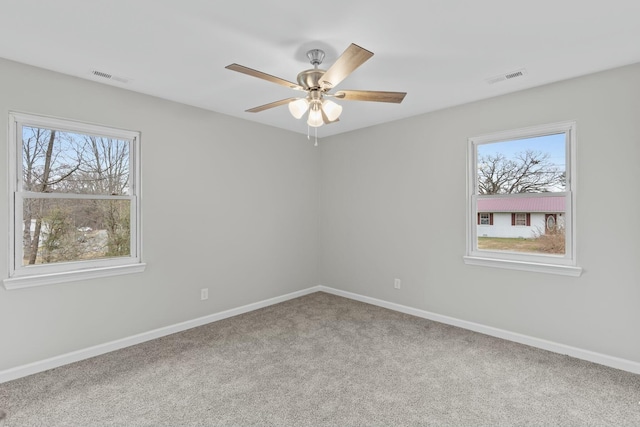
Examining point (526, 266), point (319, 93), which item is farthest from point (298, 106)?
point (526, 266)

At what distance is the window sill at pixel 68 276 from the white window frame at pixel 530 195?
11.2ft

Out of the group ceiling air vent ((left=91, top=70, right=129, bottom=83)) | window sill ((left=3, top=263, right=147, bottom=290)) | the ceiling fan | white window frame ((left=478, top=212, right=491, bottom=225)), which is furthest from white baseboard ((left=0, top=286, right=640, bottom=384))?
the ceiling fan

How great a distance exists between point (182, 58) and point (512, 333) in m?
3.80

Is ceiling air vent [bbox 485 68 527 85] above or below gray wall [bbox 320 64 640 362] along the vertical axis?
above

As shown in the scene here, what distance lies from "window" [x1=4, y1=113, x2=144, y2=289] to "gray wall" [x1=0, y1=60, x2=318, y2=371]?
80 mm

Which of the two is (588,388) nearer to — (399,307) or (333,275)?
(399,307)

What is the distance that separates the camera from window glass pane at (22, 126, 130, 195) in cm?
262

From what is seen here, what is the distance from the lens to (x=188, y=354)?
285 cm

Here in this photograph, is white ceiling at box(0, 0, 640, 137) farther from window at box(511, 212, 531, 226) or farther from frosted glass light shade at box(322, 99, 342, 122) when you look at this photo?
window at box(511, 212, 531, 226)

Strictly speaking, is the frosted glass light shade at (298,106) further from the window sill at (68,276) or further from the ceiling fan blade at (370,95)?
the window sill at (68,276)

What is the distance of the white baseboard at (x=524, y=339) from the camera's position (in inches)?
102

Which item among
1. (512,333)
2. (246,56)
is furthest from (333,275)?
(246,56)

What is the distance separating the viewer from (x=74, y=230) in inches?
112

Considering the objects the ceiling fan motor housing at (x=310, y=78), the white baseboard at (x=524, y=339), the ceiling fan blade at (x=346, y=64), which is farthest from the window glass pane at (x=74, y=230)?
the white baseboard at (x=524, y=339)
